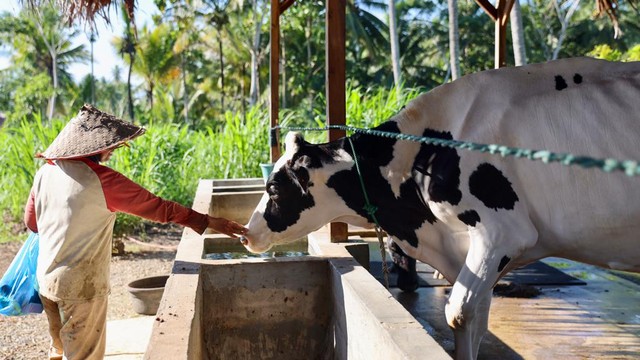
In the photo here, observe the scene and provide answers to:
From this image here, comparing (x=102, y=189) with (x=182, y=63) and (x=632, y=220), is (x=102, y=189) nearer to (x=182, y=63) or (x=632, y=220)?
(x=632, y=220)

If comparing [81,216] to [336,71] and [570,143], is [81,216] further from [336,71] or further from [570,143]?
[570,143]

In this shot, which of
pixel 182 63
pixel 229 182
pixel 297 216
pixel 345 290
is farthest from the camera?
pixel 182 63

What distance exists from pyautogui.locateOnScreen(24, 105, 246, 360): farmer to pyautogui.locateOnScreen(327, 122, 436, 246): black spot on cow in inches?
34.4

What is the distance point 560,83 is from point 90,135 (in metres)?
2.34

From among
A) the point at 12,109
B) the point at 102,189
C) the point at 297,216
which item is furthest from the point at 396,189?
the point at 12,109

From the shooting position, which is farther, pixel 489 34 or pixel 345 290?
pixel 489 34

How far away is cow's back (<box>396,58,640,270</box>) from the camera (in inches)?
122

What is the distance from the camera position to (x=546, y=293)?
5.25 m

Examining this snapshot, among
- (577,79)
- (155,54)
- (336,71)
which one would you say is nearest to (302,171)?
(336,71)

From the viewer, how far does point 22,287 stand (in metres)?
3.71

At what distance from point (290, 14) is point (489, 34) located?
909cm

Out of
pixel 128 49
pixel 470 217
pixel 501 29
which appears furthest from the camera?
pixel 128 49

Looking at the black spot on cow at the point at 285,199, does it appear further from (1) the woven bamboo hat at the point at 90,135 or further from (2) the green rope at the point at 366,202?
(1) the woven bamboo hat at the point at 90,135

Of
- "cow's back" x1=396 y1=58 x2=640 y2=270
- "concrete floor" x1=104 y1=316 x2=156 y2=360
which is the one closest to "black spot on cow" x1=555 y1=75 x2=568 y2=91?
"cow's back" x1=396 y1=58 x2=640 y2=270
